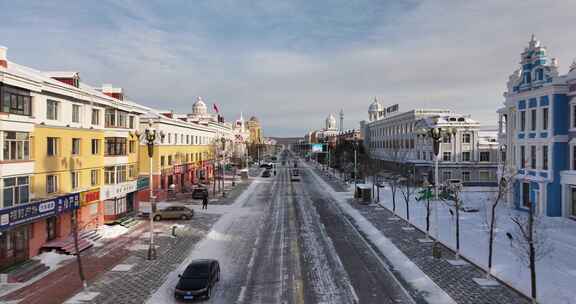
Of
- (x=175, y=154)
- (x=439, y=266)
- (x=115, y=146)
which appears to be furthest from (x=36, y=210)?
(x=175, y=154)

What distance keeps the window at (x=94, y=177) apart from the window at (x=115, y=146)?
93.0 inches

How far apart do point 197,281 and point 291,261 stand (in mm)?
6974

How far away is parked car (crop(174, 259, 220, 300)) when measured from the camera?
17.2 meters

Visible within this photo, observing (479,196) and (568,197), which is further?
(479,196)

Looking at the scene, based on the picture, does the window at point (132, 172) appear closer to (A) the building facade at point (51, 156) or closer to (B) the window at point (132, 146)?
(A) the building facade at point (51, 156)

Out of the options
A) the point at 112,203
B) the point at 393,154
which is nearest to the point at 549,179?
the point at 112,203

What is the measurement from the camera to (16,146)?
72.2ft

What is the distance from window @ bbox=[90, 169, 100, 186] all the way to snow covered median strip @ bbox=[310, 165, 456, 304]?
21.4 metres

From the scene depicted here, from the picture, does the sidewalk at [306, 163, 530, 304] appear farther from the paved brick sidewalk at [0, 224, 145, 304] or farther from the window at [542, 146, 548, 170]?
the paved brick sidewalk at [0, 224, 145, 304]

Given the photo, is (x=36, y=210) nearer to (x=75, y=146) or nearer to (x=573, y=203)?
(x=75, y=146)

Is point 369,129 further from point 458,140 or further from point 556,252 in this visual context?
point 556,252

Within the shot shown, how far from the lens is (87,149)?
2959 cm

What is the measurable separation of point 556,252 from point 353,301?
1585cm

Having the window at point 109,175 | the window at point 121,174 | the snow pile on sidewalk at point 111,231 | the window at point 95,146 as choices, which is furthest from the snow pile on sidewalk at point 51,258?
the window at point 121,174
